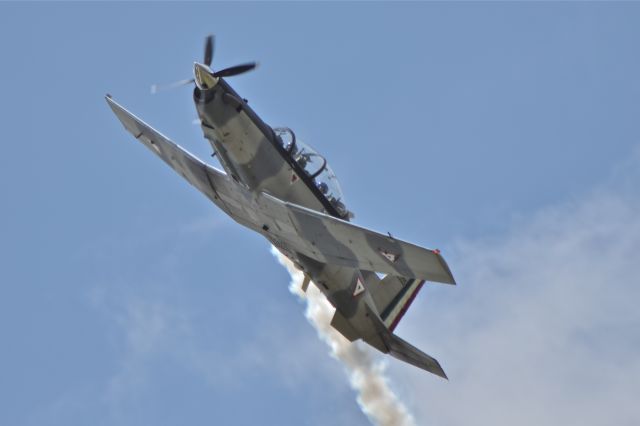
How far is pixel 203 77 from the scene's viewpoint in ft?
90.6

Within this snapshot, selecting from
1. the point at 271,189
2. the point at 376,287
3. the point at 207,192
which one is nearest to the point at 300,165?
the point at 271,189

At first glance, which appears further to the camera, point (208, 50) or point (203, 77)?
point (208, 50)

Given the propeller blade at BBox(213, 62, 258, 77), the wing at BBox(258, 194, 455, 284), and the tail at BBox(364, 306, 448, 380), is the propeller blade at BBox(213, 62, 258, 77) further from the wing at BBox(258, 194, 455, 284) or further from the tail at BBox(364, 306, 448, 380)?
the tail at BBox(364, 306, 448, 380)

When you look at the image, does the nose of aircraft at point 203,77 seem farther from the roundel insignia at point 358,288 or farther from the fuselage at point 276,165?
the roundel insignia at point 358,288

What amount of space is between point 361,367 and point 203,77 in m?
11.8

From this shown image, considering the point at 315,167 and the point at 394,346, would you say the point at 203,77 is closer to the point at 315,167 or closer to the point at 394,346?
the point at 315,167

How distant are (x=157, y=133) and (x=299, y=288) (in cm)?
622

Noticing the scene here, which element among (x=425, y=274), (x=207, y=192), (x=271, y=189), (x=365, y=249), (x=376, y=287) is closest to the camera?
(x=425, y=274)

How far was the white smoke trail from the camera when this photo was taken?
34.6m

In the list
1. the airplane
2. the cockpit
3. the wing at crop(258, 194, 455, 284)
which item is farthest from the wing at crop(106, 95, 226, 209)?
the wing at crop(258, 194, 455, 284)

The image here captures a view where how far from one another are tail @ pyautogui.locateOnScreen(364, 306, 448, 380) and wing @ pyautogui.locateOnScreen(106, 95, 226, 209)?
Answer: 536cm

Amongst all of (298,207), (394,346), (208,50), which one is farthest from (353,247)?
Result: (394,346)

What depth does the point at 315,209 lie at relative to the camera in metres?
30.2

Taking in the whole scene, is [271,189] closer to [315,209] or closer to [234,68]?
[315,209]
